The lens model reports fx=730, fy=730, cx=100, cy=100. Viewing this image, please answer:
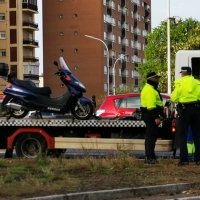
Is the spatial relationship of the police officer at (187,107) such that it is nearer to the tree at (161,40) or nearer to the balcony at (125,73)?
the tree at (161,40)

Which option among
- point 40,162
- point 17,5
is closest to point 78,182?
point 40,162

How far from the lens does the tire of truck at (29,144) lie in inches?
705

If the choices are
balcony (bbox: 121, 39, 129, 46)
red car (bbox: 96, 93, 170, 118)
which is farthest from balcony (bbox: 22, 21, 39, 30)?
red car (bbox: 96, 93, 170, 118)

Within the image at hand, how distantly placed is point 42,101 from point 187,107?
445 centimetres

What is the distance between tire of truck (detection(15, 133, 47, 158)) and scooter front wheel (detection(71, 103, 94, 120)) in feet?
3.45

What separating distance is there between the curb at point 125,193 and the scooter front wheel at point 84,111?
21.5 ft

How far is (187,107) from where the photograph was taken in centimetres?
1489

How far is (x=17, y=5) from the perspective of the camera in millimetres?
95688

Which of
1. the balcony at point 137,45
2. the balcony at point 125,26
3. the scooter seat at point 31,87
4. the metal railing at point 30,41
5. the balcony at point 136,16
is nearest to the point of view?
the scooter seat at point 31,87

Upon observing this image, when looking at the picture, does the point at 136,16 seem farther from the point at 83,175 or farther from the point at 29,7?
the point at 83,175

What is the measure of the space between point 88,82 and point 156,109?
8898 centimetres

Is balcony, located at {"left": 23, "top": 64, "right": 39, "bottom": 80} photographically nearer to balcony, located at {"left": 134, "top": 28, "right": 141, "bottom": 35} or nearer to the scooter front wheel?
balcony, located at {"left": 134, "top": 28, "right": 141, "bottom": 35}

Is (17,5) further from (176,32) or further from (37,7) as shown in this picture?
(176,32)

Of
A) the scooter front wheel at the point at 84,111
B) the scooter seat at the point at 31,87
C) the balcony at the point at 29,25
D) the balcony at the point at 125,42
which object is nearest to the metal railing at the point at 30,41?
the balcony at the point at 29,25
